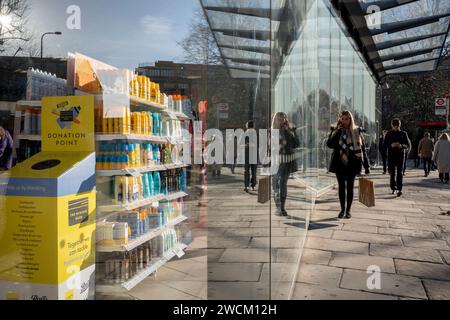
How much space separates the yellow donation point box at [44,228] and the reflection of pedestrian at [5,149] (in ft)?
0.51

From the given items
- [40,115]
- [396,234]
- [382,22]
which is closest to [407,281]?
[396,234]

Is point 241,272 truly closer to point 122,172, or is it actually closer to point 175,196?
point 122,172

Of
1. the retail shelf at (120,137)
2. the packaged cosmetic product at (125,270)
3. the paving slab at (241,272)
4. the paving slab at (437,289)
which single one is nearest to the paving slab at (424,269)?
the paving slab at (437,289)

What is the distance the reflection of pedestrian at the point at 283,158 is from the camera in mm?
3338

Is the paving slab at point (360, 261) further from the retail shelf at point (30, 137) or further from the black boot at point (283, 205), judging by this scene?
the retail shelf at point (30, 137)

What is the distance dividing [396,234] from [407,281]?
6.52 feet

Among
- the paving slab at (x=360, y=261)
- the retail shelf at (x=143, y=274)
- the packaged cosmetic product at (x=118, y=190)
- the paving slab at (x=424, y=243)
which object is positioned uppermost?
the packaged cosmetic product at (x=118, y=190)

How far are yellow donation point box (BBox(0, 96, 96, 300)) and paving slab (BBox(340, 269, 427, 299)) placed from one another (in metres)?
2.33

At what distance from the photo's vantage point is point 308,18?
6.10m

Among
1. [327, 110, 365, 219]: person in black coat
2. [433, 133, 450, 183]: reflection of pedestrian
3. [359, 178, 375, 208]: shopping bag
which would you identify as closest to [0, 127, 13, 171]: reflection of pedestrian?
[327, 110, 365, 219]: person in black coat

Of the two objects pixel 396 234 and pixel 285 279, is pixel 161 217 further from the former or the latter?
pixel 396 234

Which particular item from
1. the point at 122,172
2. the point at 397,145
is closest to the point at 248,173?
the point at 122,172

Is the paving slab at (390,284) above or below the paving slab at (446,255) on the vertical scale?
below
